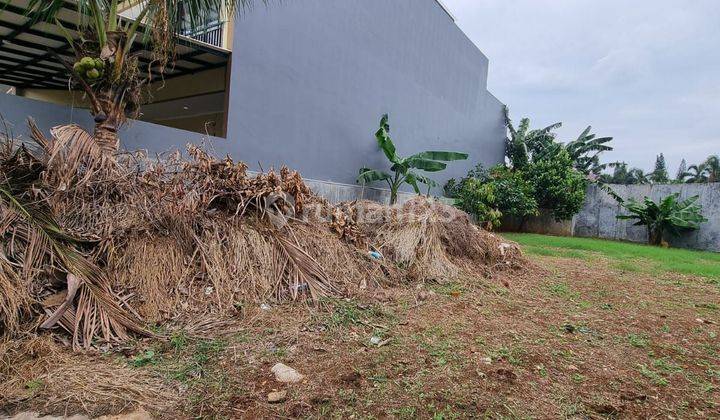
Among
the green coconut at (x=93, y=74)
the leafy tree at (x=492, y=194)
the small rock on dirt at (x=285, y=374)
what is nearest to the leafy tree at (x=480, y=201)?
the leafy tree at (x=492, y=194)

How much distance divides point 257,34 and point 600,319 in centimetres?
710

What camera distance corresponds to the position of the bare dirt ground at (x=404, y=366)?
79.2 inches

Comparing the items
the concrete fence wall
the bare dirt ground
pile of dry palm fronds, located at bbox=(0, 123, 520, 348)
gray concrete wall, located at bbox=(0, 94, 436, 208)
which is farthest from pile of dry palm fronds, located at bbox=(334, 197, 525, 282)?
the concrete fence wall

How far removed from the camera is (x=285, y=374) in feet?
7.75

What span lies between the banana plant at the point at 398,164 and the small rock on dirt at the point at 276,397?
298 inches

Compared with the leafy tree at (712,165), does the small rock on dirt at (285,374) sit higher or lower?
lower

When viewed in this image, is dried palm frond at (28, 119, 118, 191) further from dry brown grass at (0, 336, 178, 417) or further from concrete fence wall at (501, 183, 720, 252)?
concrete fence wall at (501, 183, 720, 252)

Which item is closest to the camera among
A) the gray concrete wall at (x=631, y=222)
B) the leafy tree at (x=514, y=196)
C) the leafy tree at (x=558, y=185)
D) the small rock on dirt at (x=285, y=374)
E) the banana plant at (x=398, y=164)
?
the small rock on dirt at (x=285, y=374)

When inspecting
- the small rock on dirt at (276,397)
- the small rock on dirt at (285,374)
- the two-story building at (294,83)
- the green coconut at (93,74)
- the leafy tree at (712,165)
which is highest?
the leafy tree at (712,165)

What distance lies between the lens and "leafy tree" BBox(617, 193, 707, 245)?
12.7m

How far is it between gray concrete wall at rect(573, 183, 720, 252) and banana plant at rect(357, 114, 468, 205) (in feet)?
30.8

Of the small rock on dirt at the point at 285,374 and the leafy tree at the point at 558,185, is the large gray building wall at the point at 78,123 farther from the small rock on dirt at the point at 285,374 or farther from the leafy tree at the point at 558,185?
the leafy tree at the point at 558,185

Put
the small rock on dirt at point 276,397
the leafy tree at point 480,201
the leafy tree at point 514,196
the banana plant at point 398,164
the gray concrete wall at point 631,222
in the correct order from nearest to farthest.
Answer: the small rock on dirt at point 276,397, the banana plant at point 398,164, the gray concrete wall at point 631,222, the leafy tree at point 480,201, the leafy tree at point 514,196

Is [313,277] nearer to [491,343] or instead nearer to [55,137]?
[491,343]
